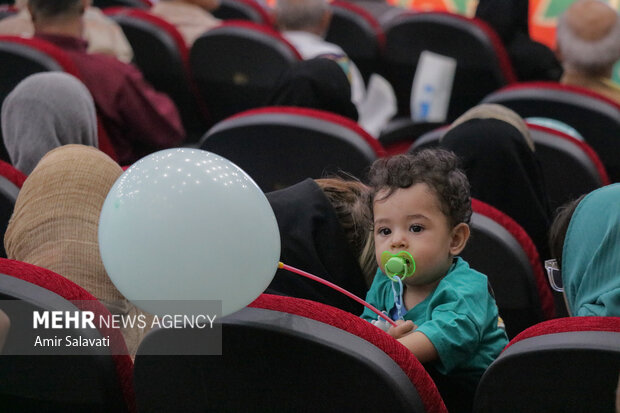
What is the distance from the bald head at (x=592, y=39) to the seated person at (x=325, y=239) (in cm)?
184

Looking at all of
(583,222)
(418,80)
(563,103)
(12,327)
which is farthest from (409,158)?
(418,80)

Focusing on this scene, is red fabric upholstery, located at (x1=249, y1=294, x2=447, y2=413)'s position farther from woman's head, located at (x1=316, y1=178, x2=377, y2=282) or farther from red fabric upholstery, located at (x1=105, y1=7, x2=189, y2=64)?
red fabric upholstery, located at (x1=105, y1=7, x2=189, y2=64)

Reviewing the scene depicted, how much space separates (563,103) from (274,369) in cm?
201

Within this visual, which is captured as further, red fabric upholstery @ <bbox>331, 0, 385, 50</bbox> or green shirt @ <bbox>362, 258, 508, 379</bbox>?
red fabric upholstery @ <bbox>331, 0, 385, 50</bbox>

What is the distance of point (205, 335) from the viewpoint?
1.13 meters

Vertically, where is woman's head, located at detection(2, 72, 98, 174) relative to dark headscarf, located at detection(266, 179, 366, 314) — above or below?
below

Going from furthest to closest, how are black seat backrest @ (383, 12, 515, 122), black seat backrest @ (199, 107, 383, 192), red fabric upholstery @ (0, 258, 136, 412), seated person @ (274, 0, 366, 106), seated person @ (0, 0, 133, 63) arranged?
seated person @ (274, 0, 366, 106)
black seat backrest @ (383, 12, 515, 122)
seated person @ (0, 0, 133, 63)
black seat backrest @ (199, 107, 383, 192)
red fabric upholstery @ (0, 258, 136, 412)

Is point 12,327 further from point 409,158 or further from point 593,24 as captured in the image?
point 593,24

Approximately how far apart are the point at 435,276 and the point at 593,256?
0.28m

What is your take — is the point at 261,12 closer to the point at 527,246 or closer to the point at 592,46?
the point at 592,46

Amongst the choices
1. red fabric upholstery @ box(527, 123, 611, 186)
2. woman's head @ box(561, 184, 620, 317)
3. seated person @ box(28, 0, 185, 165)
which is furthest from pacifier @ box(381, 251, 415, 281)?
seated person @ box(28, 0, 185, 165)

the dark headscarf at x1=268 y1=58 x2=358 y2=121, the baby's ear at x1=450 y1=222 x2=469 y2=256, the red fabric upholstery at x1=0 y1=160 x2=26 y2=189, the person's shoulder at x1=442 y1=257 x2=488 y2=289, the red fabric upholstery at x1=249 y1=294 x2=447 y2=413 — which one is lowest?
the red fabric upholstery at x1=0 y1=160 x2=26 y2=189

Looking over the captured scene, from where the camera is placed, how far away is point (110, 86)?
3094 millimetres

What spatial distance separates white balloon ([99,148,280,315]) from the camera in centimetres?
111
